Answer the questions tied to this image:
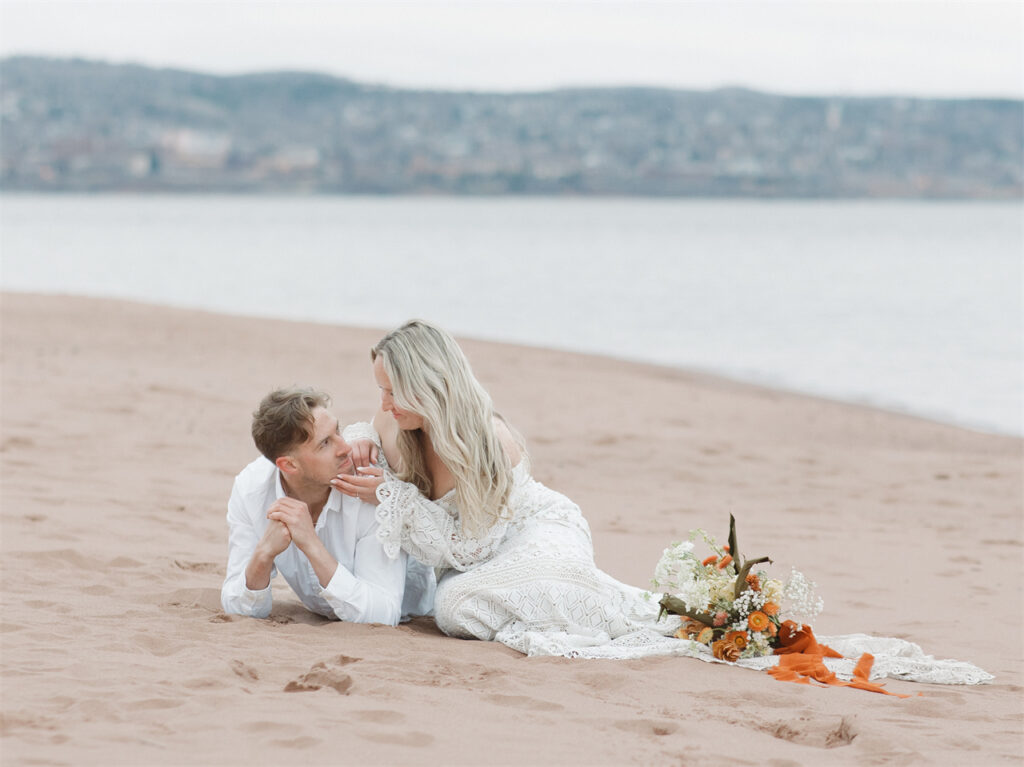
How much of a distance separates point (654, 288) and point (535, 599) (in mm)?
33612

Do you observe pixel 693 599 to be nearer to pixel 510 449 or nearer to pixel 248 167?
pixel 510 449

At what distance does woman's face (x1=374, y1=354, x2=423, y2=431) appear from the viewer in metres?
4.52

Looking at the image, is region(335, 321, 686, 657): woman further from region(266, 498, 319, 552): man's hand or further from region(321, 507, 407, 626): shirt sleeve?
region(266, 498, 319, 552): man's hand

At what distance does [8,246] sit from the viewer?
51812 millimetres

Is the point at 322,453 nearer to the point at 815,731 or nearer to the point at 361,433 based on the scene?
the point at 361,433

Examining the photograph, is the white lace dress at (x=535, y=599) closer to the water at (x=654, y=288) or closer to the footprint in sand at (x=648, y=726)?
the footprint in sand at (x=648, y=726)

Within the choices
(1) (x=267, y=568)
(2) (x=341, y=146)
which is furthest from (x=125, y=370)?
(2) (x=341, y=146)

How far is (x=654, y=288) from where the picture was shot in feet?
124

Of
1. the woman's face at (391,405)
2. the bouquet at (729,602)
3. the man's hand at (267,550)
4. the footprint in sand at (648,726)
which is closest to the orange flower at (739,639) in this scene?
the bouquet at (729,602)

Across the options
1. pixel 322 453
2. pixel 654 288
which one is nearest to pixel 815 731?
pixel 322 453

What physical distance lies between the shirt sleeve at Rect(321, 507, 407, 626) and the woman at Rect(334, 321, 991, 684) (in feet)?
0.32

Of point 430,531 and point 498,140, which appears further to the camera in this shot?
point 498,140

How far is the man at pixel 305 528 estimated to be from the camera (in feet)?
14.9

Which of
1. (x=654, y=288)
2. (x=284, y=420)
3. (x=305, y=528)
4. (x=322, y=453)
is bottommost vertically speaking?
(x=305, y=528)
